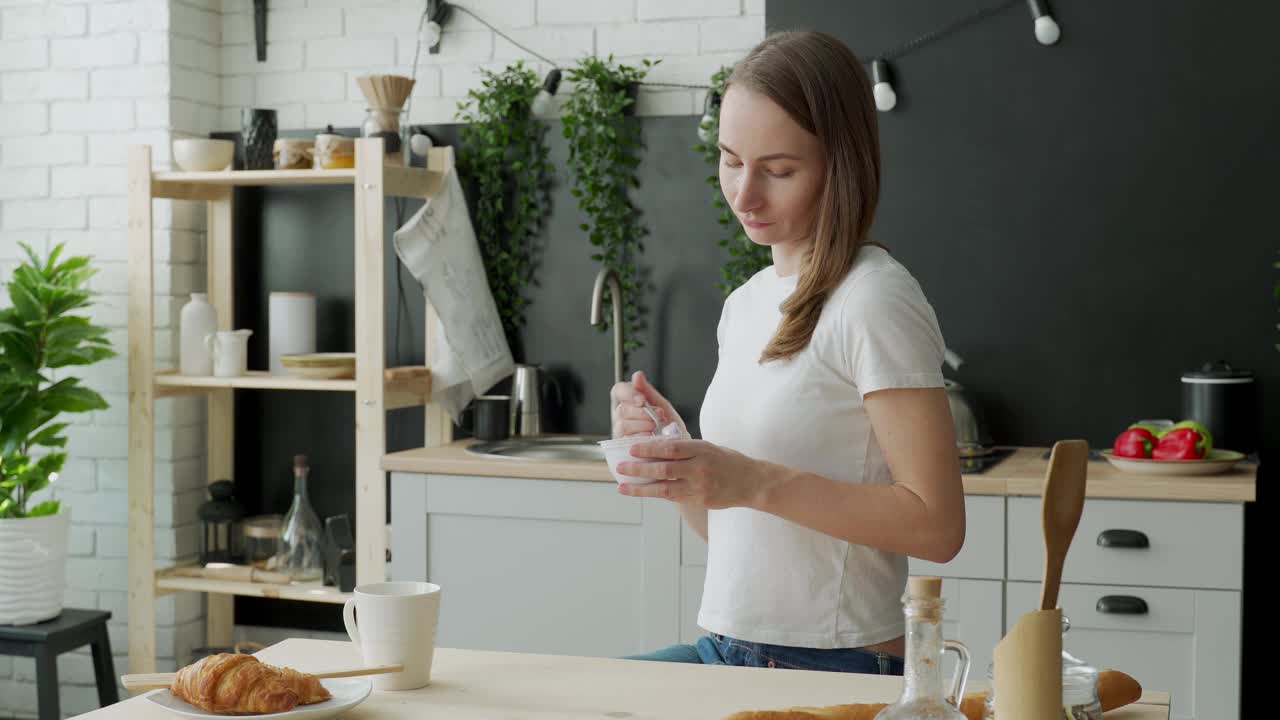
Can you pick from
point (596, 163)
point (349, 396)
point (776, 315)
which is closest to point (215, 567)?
point (349, 396)

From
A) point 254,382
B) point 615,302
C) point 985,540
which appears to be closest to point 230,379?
point 254,382

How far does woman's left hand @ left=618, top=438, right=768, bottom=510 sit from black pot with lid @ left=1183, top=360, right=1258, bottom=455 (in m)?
1.93

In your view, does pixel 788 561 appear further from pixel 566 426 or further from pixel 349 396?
pixel 349 396

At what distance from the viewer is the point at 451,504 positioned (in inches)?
127

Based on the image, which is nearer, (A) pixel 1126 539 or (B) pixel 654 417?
(B) pixel 654 417

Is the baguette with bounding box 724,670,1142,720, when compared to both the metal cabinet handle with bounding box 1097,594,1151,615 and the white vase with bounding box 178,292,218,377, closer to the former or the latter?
the metal cabinet handle with bounding box 1097,594,1151,615

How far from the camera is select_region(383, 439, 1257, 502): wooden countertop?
8.86 ft

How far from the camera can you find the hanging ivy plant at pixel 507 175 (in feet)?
11.8

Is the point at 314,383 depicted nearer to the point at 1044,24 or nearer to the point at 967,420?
the point at 967,420

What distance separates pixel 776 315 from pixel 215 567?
246cm

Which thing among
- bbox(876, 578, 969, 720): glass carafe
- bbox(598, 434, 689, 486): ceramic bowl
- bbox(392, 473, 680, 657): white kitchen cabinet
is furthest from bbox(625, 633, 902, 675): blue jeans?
bbox(392, 473, 680, 657): white kitchen cabinet

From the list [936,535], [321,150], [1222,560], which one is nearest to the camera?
[936,535]

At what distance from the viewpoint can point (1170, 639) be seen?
2.73 m

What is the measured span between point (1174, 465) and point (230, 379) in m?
2.32
